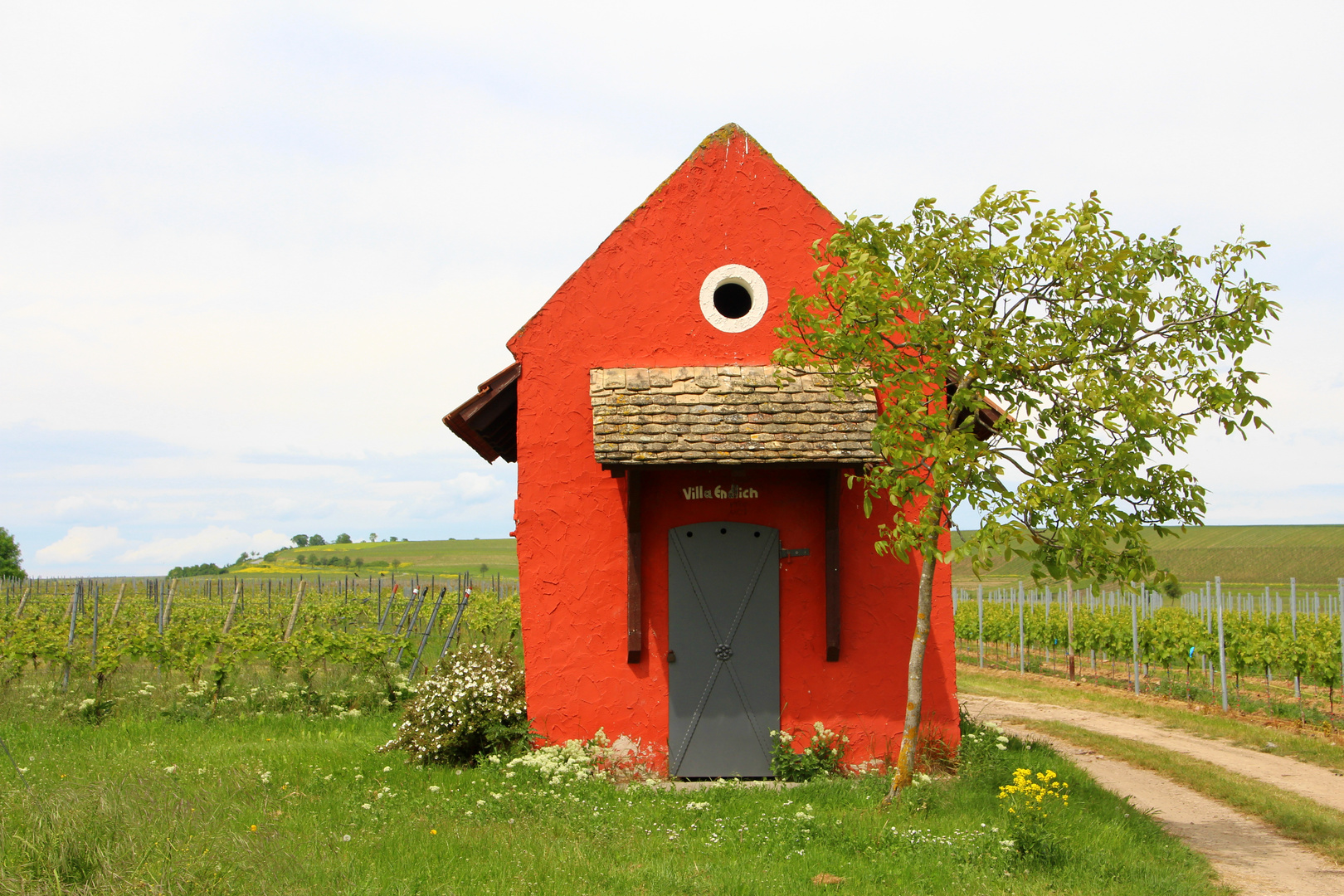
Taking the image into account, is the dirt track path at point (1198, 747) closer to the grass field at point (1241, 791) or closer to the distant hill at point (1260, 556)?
the grass field at point (1241, 791)

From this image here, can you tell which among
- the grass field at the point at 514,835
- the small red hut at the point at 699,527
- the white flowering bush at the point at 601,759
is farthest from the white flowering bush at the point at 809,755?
the white flowering bush at the point at 601,759

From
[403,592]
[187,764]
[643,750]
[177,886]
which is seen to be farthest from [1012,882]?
[403,592]

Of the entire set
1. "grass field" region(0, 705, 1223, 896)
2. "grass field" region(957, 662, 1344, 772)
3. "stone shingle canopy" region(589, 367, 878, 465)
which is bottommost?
"grass field" region(957, 662, 1344, 772)

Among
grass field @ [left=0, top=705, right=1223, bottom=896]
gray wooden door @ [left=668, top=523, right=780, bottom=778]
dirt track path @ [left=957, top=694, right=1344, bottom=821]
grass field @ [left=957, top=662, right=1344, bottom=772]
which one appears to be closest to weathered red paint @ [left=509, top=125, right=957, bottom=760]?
gray wooden door @ [left=668, top=523, right=780, bottom=778]

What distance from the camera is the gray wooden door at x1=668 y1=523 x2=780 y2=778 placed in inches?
363

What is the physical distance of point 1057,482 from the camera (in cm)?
724

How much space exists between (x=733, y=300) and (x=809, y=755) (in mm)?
4596

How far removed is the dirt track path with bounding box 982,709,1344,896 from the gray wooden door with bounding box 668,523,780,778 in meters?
3.56

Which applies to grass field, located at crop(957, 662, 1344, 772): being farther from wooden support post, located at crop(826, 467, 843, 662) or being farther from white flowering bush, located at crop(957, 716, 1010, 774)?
wooden support post, located at crop(826, 467, 843, 662)

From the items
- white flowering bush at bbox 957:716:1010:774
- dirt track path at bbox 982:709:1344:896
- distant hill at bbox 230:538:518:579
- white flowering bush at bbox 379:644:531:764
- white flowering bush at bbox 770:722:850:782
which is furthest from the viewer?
distant hill at bbox 230:538:518:579

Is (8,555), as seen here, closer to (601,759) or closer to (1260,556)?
(601,759)

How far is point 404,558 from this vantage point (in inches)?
3807

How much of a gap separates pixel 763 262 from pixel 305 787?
651 centimetres

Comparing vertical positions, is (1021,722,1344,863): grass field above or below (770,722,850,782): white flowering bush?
below
